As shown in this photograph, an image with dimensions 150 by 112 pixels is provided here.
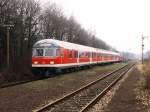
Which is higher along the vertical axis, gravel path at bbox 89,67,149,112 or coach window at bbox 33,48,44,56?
coach window at bbox 33,48,44,56

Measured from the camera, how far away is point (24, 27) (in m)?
37.1

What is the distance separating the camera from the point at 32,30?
40.2 m

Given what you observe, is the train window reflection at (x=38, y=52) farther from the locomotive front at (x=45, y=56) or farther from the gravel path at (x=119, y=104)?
the gravel path at (x=119, y=104)

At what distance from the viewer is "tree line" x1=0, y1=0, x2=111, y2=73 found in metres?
31.5

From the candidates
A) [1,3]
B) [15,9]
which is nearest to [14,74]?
[1,3]

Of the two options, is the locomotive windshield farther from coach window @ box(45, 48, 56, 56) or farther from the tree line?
the tree line

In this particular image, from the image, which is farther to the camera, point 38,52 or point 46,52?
point 38,52

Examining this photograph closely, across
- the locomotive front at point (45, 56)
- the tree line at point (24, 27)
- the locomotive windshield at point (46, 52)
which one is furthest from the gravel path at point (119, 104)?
the tree line at point (24, 27)

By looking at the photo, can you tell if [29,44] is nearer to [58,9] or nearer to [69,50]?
[69,50]

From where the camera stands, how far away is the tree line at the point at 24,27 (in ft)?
103

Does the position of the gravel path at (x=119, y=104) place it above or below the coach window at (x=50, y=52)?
below

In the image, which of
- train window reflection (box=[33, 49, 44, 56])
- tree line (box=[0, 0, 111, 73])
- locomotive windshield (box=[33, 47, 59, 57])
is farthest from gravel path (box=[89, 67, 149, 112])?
tree line (box=[0, 0, 111, 73])

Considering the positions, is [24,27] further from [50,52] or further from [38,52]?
[50,52]

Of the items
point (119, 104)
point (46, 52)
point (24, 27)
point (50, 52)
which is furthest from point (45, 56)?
point (119, 104)
